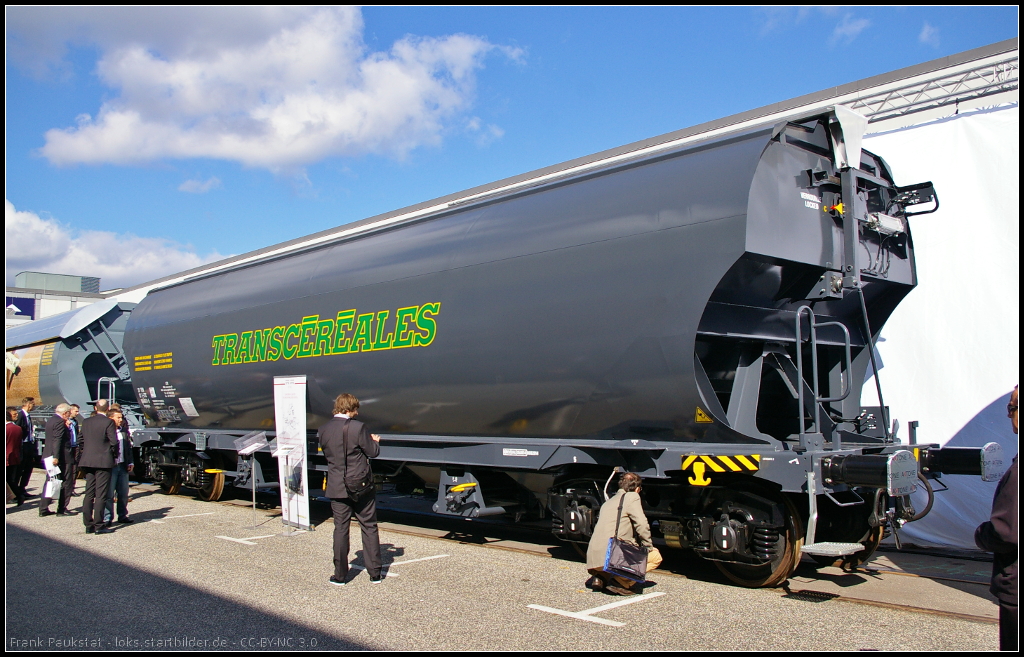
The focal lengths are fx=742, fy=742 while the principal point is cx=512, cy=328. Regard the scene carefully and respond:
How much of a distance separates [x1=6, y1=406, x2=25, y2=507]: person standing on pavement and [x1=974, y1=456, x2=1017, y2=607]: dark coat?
1301 centimetres

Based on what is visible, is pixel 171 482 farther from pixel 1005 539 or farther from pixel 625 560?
pixel 1005 539

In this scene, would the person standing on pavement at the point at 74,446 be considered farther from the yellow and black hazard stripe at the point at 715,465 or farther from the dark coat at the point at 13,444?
the yellow and black hazard stripe at the point at 715,465

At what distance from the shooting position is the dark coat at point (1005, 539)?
365 centimetres

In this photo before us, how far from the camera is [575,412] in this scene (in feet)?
23.5

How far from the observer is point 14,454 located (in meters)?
11.8

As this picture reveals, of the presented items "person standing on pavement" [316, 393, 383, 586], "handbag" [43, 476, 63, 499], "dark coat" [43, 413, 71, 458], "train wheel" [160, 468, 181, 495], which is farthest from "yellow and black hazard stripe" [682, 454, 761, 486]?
"train wheel" [160, 468, 181, 495]

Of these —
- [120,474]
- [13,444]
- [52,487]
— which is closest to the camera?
[120,474]

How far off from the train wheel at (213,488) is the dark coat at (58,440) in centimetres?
222

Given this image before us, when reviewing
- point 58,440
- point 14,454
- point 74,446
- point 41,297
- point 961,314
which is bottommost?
point 14,454

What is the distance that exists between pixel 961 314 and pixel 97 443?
11.3 m

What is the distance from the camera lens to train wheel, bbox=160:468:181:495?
43.9 ft

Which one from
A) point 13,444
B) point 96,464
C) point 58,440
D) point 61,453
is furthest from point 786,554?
point 13,444

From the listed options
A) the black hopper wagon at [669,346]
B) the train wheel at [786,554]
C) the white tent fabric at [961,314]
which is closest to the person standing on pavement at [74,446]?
the black hopper wagon at [669,346]

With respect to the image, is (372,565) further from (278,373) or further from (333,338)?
(278,373)
